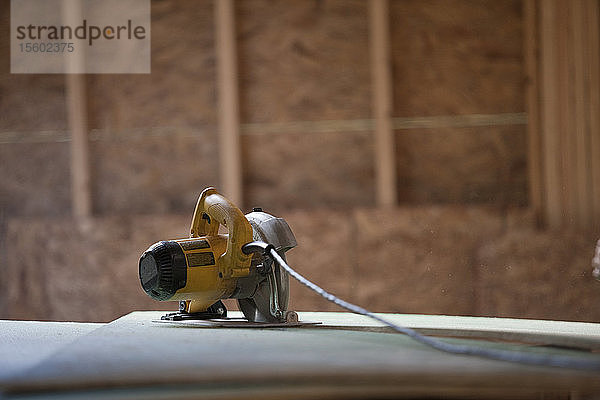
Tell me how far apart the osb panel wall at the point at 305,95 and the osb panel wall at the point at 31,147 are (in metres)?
1.05

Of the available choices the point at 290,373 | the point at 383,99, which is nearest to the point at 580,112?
the point at 383,99

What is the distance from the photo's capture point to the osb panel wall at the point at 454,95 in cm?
391

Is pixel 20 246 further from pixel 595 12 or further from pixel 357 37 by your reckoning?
pixel 595 12

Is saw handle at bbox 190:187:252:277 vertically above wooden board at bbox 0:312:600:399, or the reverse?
saw handle at bbox 190:187:252:277

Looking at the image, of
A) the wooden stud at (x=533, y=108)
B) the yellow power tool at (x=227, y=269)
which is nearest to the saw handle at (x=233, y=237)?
the yellow power tool at (x=227, y=269)

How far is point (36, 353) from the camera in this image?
133cm

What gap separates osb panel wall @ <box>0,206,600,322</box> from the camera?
143 inches

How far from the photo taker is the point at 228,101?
3998 millimetres

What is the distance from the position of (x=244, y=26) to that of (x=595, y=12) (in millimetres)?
1796

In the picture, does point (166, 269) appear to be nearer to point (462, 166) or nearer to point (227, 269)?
point (227, 269)

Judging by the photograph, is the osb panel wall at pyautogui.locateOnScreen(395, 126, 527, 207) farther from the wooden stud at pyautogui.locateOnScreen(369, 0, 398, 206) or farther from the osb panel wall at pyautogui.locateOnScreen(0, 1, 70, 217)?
the osb panel wall at pyautogui.locateOnScreen(0, 1, 70, 217)

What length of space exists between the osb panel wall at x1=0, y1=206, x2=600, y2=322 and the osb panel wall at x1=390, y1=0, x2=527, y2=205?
0.78ft

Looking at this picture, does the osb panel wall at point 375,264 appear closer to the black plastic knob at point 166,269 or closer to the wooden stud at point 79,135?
the wooden stud at point 79,135

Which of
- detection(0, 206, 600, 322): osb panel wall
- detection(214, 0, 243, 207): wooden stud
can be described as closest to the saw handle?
detection(0, 206, 600, 322): osb panel wall
